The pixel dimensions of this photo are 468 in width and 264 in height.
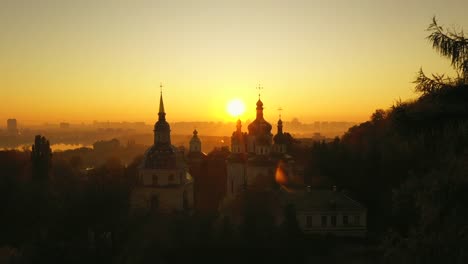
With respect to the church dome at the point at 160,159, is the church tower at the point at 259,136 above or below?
above

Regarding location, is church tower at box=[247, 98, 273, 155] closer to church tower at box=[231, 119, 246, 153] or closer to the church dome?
church tower at box=[231, 119, 246, 153]

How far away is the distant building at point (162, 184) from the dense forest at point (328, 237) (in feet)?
5.92

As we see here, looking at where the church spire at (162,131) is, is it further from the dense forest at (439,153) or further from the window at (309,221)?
the dense forest at (439,153)

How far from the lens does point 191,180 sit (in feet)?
147

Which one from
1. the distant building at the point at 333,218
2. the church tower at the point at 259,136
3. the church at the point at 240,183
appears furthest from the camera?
the church tower at the point at 259,136

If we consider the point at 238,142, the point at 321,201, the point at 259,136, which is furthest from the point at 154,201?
the point at 321,201

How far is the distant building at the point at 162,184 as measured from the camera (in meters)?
41.1

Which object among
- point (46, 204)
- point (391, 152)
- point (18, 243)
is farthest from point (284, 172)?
point (18, 243)

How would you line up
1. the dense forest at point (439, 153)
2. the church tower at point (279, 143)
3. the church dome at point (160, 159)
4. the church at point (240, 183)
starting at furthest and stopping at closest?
the church tower at point (279, 143) → the church dome at point (160, 159) → the church at point (240, 183) → the dense forest at point (439, 153)

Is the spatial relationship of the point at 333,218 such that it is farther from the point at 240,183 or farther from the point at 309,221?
the point at 240,183

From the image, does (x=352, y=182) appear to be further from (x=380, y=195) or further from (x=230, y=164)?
(x=230, y=164)

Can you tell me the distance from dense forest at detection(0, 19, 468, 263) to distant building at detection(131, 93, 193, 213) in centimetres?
180

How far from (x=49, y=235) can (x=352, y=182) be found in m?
20.7

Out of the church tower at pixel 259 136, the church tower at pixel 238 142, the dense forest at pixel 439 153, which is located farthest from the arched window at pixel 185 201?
the dense forest at pixel 439 153
